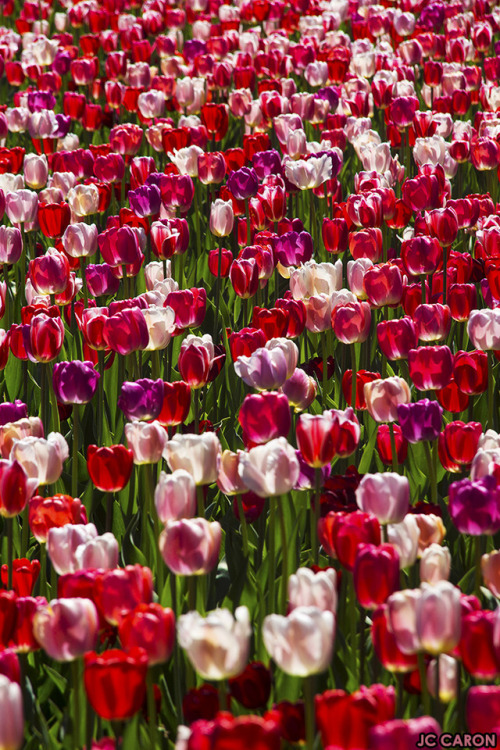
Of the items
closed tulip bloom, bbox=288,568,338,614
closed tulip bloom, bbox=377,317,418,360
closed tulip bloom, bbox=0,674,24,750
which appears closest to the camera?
closed tulip bloom, bbox=0,674,24,750

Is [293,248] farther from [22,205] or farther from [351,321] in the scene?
[22,205]

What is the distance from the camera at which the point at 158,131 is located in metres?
5.64

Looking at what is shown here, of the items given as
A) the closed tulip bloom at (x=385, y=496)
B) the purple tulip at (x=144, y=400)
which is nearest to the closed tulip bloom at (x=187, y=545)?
the closed tulip bloom at (x=385, y=496)

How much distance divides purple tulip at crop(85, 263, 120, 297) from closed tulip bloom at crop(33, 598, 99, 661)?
2127 millimetres

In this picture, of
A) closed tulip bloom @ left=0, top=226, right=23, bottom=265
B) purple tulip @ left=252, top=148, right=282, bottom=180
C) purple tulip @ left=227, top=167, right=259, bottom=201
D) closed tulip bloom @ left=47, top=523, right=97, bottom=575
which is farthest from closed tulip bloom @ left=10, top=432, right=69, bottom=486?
purple tulip @ left=252, top=148, right=282, bottom=180

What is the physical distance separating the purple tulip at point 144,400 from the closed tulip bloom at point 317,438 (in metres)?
0.52

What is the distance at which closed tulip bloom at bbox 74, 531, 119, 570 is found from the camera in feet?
6.75

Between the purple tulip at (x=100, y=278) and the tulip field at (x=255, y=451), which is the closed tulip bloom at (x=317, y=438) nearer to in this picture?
the tulip field at (x=255, y=451)

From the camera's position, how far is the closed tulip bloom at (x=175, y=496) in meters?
2.09

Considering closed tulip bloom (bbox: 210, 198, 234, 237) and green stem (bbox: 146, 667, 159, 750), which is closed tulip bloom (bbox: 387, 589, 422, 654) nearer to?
green stem (bbox: 146, 667, 159, 750)

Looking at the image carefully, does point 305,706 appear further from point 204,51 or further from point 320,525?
point 204,51

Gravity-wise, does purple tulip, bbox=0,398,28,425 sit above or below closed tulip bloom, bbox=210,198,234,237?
below

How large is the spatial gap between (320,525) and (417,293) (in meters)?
1.52

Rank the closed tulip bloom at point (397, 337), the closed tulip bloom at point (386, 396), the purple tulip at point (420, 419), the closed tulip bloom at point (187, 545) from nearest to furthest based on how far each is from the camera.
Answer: the closed tulip bloom at point (187, 545), the purple tulip at point (420, 419), the closed tulip bloom at point (386, 396), the closed tulip bloom at point (397, 337)
